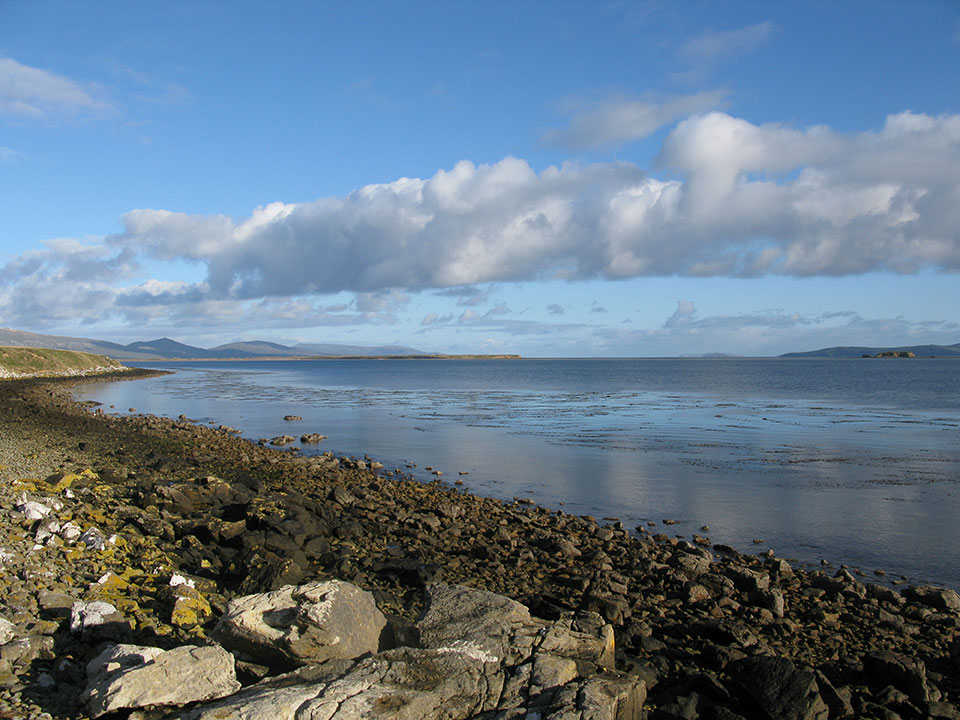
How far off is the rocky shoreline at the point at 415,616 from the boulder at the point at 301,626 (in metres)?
0.03

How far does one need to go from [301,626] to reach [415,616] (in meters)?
3.20

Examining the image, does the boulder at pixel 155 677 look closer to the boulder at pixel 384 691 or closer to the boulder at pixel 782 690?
the boulder at pixel 384 691

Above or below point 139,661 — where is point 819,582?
below

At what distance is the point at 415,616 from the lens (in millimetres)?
10297

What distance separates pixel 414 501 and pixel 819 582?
1080cm

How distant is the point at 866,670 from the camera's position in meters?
9.25

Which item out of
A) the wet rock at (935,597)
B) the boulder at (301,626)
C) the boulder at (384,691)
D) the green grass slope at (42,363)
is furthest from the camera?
the green grass slope at (42,363)

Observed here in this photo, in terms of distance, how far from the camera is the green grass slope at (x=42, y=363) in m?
88.8

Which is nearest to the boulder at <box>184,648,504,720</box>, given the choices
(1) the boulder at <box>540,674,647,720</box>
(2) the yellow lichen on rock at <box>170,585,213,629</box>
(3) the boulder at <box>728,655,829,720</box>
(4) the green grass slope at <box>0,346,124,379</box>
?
(1) the boulder at <box>540,674,647,720</box>

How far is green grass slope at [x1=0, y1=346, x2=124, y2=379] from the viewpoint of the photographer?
8881 cm

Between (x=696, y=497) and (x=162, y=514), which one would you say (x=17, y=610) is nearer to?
(x=162, y=514)

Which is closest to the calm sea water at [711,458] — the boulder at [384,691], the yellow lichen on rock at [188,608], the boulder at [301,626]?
the boulder at [384,691]

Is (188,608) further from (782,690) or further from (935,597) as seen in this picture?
(935,597)

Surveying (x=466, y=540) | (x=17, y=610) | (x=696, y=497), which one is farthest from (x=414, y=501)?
(x=17, y=610)
